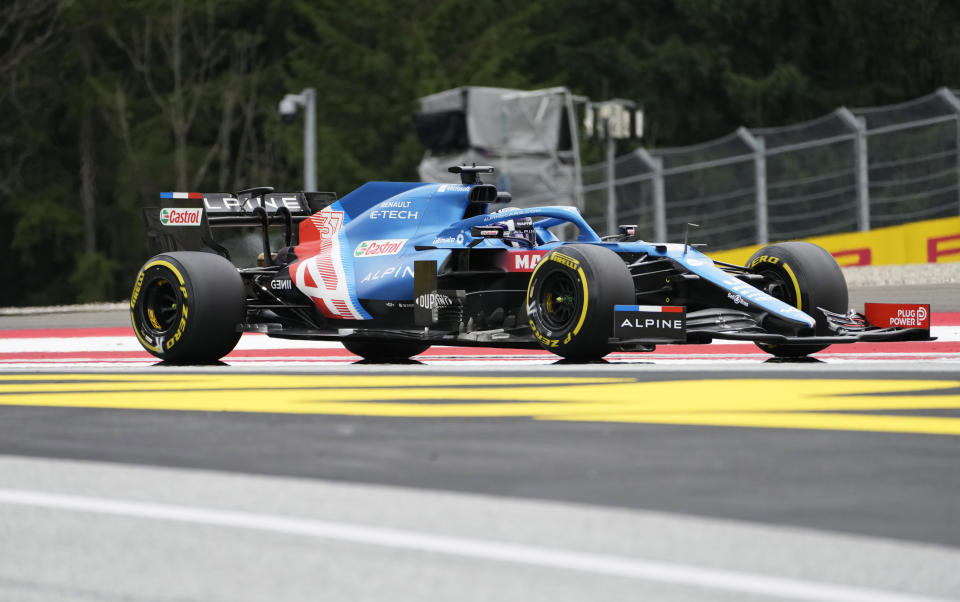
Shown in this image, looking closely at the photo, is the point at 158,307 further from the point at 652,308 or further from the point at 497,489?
the point at 497,489

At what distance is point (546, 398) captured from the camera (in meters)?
7.83

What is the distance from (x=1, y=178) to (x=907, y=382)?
4512 cm

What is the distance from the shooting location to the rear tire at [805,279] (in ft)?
33.9

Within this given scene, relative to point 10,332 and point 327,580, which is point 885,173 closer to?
point 10,332

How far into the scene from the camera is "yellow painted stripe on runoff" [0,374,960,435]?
6785 millimetres

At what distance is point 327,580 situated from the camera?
393 cm

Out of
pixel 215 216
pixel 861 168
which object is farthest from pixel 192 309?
pixel 861 168

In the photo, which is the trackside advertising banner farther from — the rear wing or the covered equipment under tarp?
the rear wing

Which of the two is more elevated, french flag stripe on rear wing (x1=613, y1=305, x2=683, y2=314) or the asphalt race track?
french flag stripe on rear wing (x1=613, y1=305, x2=683, y2=314)

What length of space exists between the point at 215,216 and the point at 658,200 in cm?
1386

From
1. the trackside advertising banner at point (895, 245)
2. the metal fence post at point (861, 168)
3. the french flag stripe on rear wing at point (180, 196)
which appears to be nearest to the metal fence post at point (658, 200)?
the trackside advertising banner at point (895, 245)

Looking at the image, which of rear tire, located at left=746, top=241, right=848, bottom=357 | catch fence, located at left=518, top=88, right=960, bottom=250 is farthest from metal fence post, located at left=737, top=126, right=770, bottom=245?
rear tire, located at left=746, top=241, right=848, bottom=357

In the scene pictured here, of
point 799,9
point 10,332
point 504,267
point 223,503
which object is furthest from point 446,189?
point 799,9

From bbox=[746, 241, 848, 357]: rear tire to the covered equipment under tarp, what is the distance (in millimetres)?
20940
